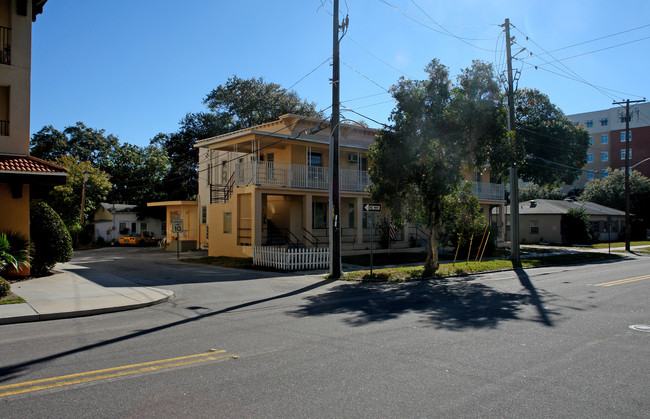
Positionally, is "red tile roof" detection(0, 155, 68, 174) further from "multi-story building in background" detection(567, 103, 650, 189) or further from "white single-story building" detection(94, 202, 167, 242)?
"multi-story building in background" detection(567, 103, 650, 189)

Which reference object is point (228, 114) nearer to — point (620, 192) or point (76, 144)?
point (76, 144)

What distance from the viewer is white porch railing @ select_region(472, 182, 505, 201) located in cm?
3272

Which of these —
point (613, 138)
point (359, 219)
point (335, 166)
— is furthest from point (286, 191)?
point (613, 138)

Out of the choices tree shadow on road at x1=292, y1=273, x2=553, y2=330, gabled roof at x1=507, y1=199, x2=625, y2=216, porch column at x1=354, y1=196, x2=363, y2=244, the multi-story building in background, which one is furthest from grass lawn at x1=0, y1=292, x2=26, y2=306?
the multi-story building in background

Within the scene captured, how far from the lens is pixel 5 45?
51.2ft

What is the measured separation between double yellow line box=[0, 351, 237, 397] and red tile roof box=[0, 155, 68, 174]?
35.0 feet

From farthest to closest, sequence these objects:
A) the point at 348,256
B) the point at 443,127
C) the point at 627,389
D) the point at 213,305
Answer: the point at 348,256, the point at 443,127, the point at 213,305, the point at 627,389

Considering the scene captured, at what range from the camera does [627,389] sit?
5.10 meters

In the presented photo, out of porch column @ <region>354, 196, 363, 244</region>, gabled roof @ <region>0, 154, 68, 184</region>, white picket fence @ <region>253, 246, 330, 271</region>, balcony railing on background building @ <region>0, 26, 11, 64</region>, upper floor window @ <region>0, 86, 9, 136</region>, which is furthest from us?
porch column @ <region>354, 196, 363, 244</region>

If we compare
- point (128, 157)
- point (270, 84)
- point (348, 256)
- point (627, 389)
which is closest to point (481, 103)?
point (348, 256)

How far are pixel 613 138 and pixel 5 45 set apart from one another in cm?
8366

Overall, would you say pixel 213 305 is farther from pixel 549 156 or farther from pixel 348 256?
pixel 549 156

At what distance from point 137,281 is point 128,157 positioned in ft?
158

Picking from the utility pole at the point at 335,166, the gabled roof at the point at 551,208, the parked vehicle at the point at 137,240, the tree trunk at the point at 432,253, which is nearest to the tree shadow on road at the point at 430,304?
the utility pole at the point at 335,166
